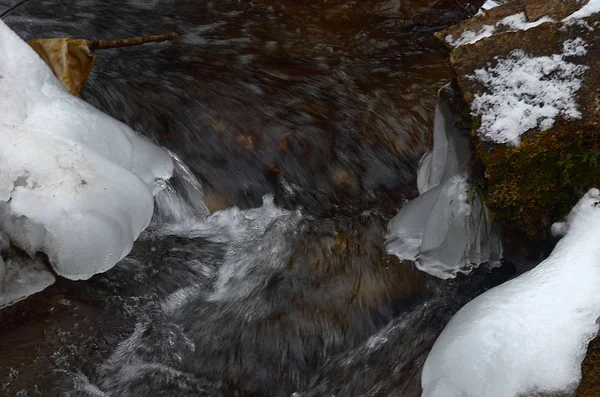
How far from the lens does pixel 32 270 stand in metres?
2.66

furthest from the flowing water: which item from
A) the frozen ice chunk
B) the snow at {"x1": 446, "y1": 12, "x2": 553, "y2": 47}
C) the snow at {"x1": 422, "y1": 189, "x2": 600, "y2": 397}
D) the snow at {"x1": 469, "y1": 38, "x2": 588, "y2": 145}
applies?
the snow at {"x1": 446, "y1": 12, "x2": 553, "y2": 47}

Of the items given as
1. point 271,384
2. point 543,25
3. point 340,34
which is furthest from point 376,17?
point 271,384

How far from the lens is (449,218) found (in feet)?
8.80

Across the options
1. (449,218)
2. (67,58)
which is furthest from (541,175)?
(67,58)

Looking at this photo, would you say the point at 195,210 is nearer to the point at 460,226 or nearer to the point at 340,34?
the point at 460,226

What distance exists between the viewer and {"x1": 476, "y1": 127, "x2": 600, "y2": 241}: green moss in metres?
2.41

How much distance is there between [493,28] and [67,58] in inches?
86.5

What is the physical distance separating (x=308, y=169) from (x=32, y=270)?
1.62 meters

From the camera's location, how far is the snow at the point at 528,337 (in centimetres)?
201

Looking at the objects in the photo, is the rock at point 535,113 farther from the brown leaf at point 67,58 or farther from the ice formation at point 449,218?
the brown leaf at point 67,58

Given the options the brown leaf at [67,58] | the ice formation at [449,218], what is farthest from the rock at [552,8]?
the brown leaf at [67,58]

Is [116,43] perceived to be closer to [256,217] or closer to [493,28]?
[256,217]

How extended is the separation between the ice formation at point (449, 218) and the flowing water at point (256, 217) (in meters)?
0.28

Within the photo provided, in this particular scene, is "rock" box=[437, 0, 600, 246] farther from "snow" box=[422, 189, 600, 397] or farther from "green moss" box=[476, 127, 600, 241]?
"snow" box=[422, 189, 600, 397]
